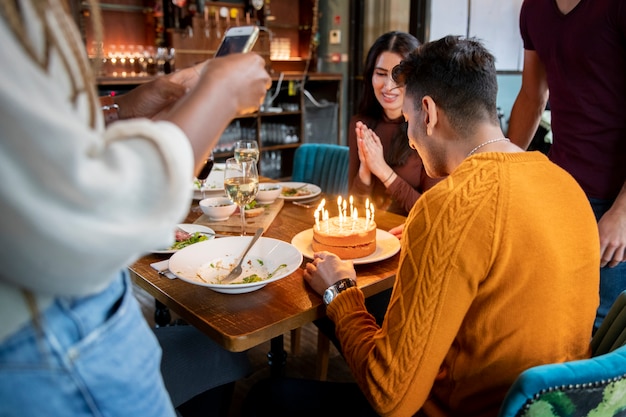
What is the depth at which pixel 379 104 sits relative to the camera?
105 inches

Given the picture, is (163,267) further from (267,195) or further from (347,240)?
(267,195)

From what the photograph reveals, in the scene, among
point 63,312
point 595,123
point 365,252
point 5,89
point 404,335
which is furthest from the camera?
point 595,123

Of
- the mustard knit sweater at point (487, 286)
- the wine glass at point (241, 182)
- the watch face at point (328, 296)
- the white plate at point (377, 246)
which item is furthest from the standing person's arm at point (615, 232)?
the wine glass at point (241, 182)

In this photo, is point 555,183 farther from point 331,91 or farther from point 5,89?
point 331,91

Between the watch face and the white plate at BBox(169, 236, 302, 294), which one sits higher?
the white plate at BBox(169, 236, 302, 294)

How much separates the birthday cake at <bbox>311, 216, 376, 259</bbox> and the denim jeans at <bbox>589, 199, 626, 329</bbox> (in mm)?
823

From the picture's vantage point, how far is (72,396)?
1.99 ft

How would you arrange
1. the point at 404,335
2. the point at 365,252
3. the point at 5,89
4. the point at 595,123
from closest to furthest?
1. the point at 5,89
2. the point at 404,335
3. the point at 365,252
4. the point at 595,123

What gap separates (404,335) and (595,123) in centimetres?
119

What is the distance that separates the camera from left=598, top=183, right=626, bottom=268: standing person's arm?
1.62 meters

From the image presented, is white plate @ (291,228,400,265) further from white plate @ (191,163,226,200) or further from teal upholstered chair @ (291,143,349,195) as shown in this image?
teal upholstered chair @ (291,143,349,195)

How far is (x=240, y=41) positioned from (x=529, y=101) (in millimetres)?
1533

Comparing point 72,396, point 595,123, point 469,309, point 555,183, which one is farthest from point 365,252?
point 72,396

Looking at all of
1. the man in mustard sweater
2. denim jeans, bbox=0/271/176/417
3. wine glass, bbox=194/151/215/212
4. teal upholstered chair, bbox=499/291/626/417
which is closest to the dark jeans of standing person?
the man in mustard sweater
